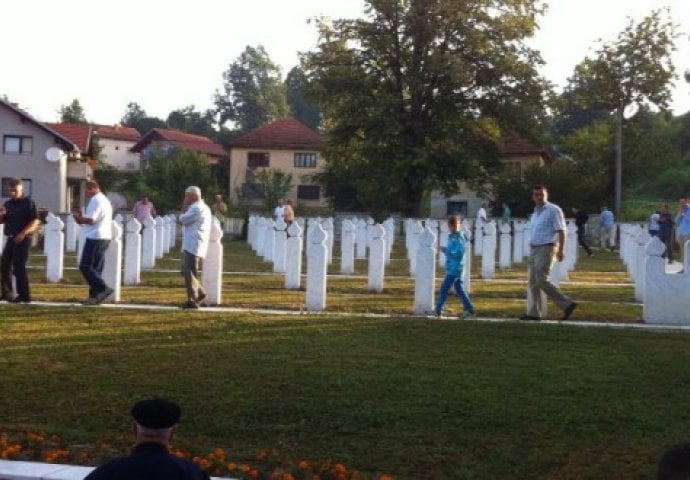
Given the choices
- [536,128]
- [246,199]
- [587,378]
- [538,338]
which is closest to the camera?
[587,378]

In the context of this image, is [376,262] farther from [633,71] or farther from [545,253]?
[633,71]

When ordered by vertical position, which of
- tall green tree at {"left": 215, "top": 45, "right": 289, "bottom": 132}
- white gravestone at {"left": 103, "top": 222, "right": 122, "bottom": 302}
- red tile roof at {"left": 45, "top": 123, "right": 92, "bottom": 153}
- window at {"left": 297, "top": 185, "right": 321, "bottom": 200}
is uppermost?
tall green tree at {"left": 215, "top": 45, "right": 289, "bottom": 132}

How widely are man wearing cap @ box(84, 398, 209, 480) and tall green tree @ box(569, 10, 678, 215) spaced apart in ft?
175

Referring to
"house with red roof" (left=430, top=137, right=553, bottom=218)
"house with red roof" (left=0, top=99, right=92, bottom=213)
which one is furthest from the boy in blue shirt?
"house with red roof" (left=430, top=137, right=553, bottom=218)

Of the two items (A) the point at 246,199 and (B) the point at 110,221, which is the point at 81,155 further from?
(B) the point at 110,221

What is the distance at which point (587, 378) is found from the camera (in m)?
9.69

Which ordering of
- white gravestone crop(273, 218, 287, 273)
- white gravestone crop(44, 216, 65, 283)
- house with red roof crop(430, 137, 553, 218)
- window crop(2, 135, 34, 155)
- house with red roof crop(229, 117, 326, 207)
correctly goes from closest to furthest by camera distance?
white gravestone crop(44, 216, 65, 283)
white gravestone crop(273, 218, 287, 273)
window crop(2, 135, 34, 155)
house with red roof crop(430, 137, 553, 218)
house with red roof crop(229, 117, 326, 207)

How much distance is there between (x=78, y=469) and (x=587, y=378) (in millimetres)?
4945

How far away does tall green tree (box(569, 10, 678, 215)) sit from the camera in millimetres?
55406

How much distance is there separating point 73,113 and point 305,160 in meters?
20.6

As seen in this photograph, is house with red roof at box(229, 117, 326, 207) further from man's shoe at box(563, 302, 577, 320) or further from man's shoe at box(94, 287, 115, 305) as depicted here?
man's shoe at box(563, 302, 577, 320)

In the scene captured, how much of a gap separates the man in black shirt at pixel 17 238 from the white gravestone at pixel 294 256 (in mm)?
4167

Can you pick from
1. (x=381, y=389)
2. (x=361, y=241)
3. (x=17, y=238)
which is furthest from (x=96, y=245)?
(x=361, y=241)

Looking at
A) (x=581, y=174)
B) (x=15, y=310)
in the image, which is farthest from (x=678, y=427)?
(x=581, y=174)
